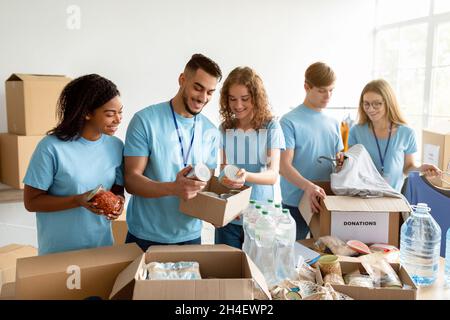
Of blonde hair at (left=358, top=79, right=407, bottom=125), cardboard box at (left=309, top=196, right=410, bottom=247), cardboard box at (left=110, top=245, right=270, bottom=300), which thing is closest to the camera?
cardboard box at (left=110, top=245, right=270, bottom=300)

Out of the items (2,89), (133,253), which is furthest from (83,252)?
(2,89)

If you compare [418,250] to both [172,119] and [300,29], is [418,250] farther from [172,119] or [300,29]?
[300,29]

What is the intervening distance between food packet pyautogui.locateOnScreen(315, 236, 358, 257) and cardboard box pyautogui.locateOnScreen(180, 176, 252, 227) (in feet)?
1.31

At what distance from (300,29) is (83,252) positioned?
369 cm

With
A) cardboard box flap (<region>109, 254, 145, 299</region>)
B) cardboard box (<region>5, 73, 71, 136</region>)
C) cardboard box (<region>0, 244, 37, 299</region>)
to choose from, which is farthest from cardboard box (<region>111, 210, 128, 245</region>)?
cardboard box flap (<region>109, 254, 145, 299</region>)

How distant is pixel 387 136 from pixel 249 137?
0.90m

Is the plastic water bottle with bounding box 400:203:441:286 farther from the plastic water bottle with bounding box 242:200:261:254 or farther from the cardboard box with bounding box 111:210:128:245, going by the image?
the cardboard box with bounding box 111:210:128:245

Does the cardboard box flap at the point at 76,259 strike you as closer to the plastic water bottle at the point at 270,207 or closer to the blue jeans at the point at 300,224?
the plastic water bottle at the point at 270,207

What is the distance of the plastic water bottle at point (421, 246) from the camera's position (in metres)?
1.59

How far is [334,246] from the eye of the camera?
1.77 metres

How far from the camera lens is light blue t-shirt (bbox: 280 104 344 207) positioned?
7.79 feet

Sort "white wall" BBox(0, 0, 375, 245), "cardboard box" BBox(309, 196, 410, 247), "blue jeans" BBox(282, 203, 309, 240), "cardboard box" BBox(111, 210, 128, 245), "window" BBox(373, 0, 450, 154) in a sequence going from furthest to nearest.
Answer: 1. "window" BBox(373, 0, 450, 154)
2. "white wall" BBox(0, 0, 375, 245)
3. "cardboard box" BBox(111, 210, 128, 245)
4. "blue jeans" BBox(282, 203, 309, 240)
5. "cardboard box" BBox(309, 196, 410, 247)

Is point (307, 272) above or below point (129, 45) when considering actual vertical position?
below

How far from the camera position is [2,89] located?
3.09 metres
